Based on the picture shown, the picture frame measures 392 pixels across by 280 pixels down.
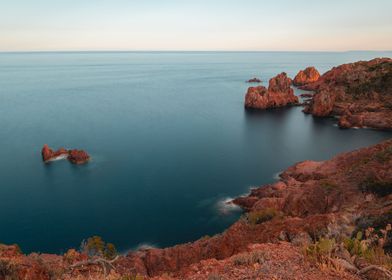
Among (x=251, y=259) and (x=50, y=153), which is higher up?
(x=251, y=259)

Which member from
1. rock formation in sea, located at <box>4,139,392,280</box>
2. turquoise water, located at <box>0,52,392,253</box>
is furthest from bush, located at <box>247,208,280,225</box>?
turquoise water, located at <box>0,52,392,253</box>

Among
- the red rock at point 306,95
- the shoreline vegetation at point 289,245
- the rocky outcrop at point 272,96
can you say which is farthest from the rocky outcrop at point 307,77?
the shoreline vegetation at point 289,245

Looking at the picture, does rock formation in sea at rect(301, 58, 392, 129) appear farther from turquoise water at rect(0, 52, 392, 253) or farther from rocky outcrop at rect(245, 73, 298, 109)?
rocky outcrop at rect(245, 73, 298, 109)

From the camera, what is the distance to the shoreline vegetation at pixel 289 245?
25.8 ft

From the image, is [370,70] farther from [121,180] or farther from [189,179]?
[121,180]

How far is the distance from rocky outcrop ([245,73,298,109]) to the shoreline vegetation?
61.1 meters

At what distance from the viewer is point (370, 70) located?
101 meters

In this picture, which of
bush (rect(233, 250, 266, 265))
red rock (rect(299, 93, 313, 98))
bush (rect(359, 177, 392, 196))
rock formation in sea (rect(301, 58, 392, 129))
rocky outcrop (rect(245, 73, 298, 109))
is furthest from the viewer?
red rock (rect(299, 93, 313, 98))

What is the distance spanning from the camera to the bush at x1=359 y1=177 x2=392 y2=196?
22844 millimetres

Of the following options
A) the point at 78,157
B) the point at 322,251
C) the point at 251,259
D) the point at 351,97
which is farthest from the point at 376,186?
the point at 351,97

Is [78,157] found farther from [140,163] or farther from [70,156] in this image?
[140,163]

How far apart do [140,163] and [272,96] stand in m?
66.6

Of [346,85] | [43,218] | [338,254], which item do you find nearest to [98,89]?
[346,85]

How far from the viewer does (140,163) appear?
54.5 meters
